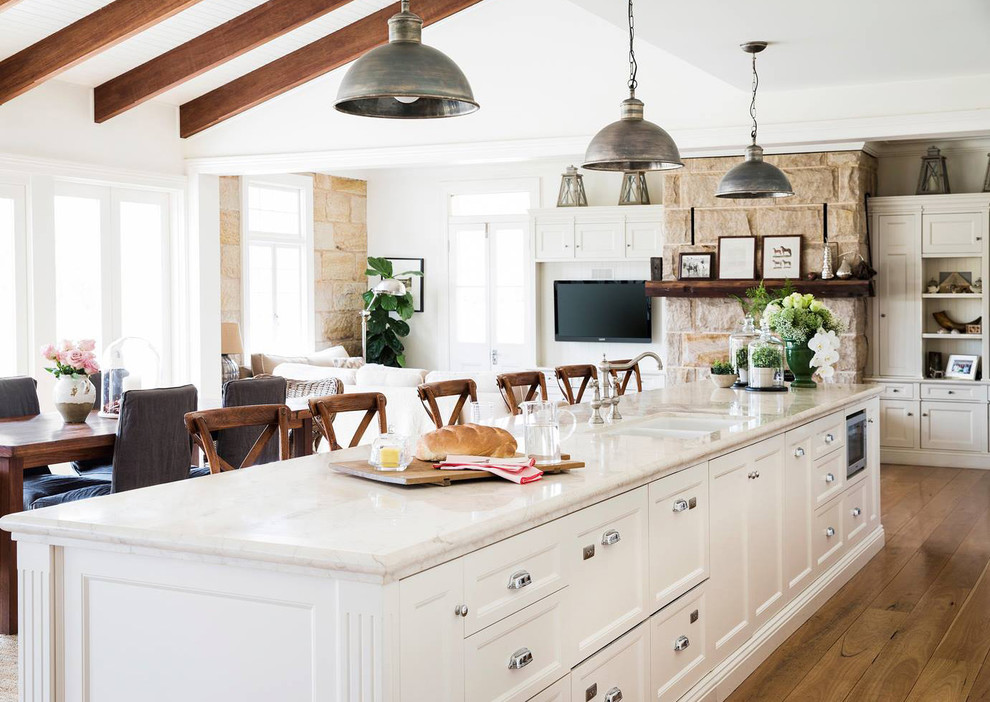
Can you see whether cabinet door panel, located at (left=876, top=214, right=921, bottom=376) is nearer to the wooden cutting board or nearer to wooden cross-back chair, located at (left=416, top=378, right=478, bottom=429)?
wooden cross-back chair, located at (left=416, top=378, right=478, bottom=429)

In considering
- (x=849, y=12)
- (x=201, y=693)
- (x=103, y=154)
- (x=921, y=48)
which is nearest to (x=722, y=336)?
(x=921, y=48)

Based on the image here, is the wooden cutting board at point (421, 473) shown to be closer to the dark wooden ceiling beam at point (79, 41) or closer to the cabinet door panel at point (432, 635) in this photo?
the cabinet door panel at point (432, 635)

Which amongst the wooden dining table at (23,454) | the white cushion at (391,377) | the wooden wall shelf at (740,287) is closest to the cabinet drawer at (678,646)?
the wooden dining table at (23,454)

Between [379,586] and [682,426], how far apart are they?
7.77 ft

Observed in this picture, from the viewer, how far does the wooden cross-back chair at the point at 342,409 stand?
366 cm

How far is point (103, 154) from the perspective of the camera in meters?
7.72

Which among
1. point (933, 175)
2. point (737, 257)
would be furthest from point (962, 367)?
point (737, 257)

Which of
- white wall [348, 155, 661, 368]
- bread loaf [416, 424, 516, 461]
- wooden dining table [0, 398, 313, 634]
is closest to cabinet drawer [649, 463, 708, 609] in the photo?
bread loaf [416, 424, 516, 461]

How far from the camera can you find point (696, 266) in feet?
28.1

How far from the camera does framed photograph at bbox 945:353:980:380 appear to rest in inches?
328

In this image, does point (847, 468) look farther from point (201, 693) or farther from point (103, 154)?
point (103, 154)

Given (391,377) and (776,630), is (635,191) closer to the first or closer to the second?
(391,377)

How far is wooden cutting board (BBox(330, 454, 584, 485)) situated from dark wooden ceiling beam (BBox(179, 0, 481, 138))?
202 inches

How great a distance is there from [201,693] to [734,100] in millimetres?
5876
